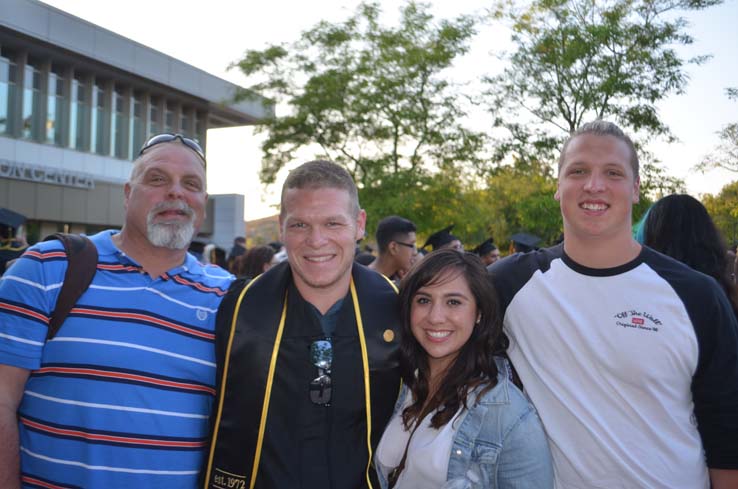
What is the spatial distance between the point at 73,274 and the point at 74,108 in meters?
24.2

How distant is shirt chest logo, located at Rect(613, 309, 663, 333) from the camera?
2506 millimetres

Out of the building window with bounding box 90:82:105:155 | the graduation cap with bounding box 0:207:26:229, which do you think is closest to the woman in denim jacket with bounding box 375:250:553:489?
the graduation cap with bounding box 0:207:26:229

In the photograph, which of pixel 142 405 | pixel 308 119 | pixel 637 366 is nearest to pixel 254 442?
pixel 142 405

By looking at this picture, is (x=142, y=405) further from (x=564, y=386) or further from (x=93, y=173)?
(x=93, y=173)

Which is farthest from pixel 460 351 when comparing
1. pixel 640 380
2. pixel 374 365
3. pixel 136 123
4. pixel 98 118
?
pixel 136 123

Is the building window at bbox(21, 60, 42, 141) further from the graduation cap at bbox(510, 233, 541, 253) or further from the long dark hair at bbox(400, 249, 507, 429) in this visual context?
the long dark hair at bbox(400, 249, 507, 429)

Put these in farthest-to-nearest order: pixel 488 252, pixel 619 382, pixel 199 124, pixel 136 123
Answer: pixel 199 124, pixel 136 123, pixel 488 252, pixel 619 382

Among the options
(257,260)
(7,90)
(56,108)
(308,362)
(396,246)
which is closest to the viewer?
(308,362)

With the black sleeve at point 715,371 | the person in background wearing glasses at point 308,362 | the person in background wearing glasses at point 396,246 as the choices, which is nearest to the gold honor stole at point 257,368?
the person in background wearing glasses at point 308,362

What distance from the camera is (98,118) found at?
985 inches

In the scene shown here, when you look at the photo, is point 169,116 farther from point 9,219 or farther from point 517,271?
point 517,271

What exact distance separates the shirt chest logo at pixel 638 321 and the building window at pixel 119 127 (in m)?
26.2

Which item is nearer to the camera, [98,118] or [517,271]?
[517,271]

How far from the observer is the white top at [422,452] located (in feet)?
8.04
